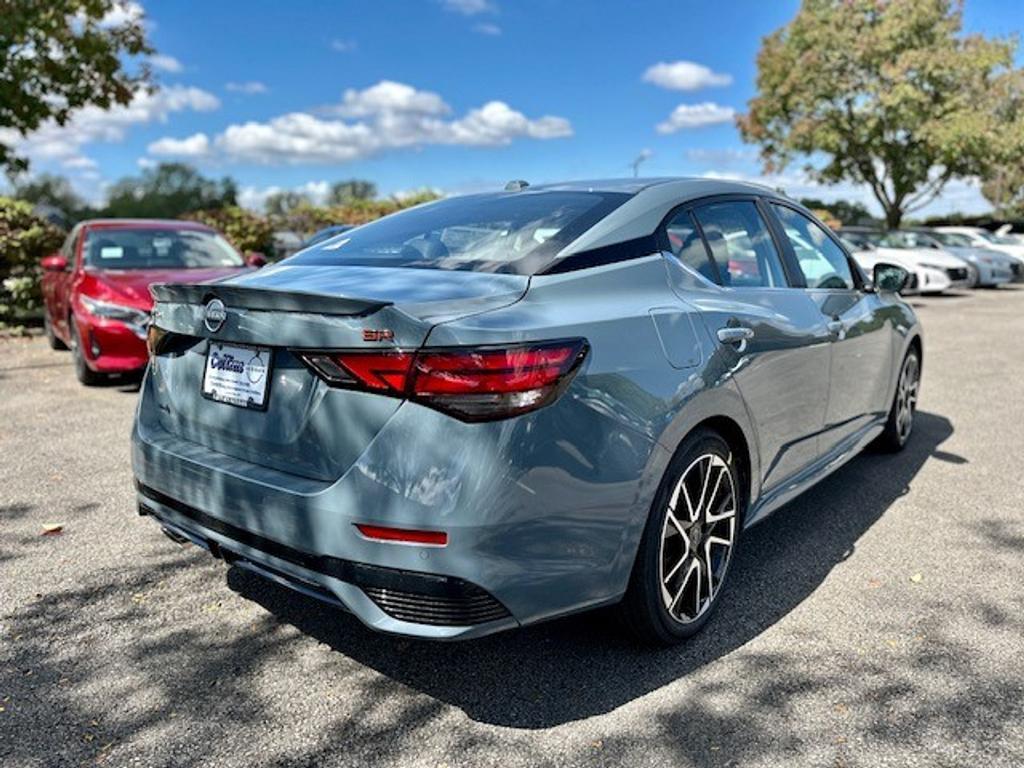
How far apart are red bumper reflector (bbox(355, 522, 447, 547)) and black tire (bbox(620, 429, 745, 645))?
0.75 metres

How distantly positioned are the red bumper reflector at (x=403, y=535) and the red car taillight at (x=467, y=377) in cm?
32

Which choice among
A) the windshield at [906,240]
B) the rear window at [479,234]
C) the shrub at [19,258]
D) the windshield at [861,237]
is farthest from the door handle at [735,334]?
the windshield at [906,240]

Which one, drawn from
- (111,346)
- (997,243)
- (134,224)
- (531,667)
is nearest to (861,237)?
(997,243)

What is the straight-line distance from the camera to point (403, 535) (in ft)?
7.41

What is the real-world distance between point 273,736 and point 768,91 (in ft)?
102

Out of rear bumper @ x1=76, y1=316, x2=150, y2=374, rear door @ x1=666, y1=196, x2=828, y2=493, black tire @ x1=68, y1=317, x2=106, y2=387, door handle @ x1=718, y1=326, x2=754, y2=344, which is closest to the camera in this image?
door handle @ x1=718, y1=326, x2=754, y2=344

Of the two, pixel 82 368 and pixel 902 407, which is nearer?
pixel 902 407

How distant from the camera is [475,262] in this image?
2.86 m

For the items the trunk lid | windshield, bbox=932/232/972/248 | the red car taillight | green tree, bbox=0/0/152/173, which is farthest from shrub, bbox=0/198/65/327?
windshield, bbox=932/232/972/248

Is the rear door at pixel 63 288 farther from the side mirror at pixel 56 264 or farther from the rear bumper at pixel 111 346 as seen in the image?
the rear bumper at pixel 111 346

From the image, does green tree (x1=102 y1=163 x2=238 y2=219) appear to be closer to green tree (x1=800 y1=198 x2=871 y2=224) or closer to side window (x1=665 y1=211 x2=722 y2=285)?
green tree (x1=800 y1=198 x2=871 y2=224)

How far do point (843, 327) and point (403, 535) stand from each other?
9.03ft

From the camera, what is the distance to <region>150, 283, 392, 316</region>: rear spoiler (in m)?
2.34

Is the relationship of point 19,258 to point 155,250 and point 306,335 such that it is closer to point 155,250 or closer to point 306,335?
point 155,250
